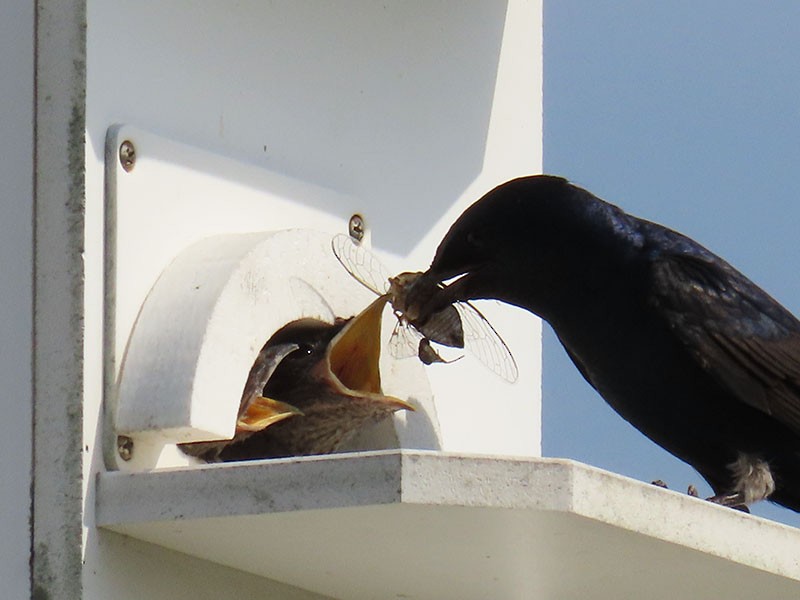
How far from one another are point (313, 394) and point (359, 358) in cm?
13

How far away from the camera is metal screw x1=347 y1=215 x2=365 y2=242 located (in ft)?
9.71

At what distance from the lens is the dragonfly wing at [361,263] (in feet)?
9.33

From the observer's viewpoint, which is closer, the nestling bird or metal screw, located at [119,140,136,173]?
metal screw, located at [119,140,136,173]

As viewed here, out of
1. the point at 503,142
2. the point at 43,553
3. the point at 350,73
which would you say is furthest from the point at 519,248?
the point at 43,553

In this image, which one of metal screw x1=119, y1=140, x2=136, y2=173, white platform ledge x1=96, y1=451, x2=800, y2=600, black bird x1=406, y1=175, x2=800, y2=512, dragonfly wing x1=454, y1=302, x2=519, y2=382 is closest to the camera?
white platform ledge x1=96, y1=451, x2=800, y2=600

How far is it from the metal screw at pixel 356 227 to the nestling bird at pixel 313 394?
13cm

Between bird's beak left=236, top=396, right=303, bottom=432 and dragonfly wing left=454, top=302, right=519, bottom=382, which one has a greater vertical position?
dragonfly wing left=454, top=302, right=519, bottom=382

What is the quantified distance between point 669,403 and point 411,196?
63 centimetres

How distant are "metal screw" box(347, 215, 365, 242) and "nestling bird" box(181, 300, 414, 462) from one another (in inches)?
5.2

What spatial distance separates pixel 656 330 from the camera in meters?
3.34

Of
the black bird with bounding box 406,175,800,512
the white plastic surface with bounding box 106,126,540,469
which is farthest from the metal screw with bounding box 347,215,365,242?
the black bird with bounding box 406,175,800,512

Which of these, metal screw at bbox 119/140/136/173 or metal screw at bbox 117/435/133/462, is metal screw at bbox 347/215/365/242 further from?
metal screw at bbox 117/435/133/462

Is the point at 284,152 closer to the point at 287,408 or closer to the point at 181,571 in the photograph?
the point at 287,408

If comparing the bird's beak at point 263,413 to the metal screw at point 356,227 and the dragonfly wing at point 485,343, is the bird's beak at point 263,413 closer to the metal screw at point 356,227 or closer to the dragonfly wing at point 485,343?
the metal screw at point 356,227
